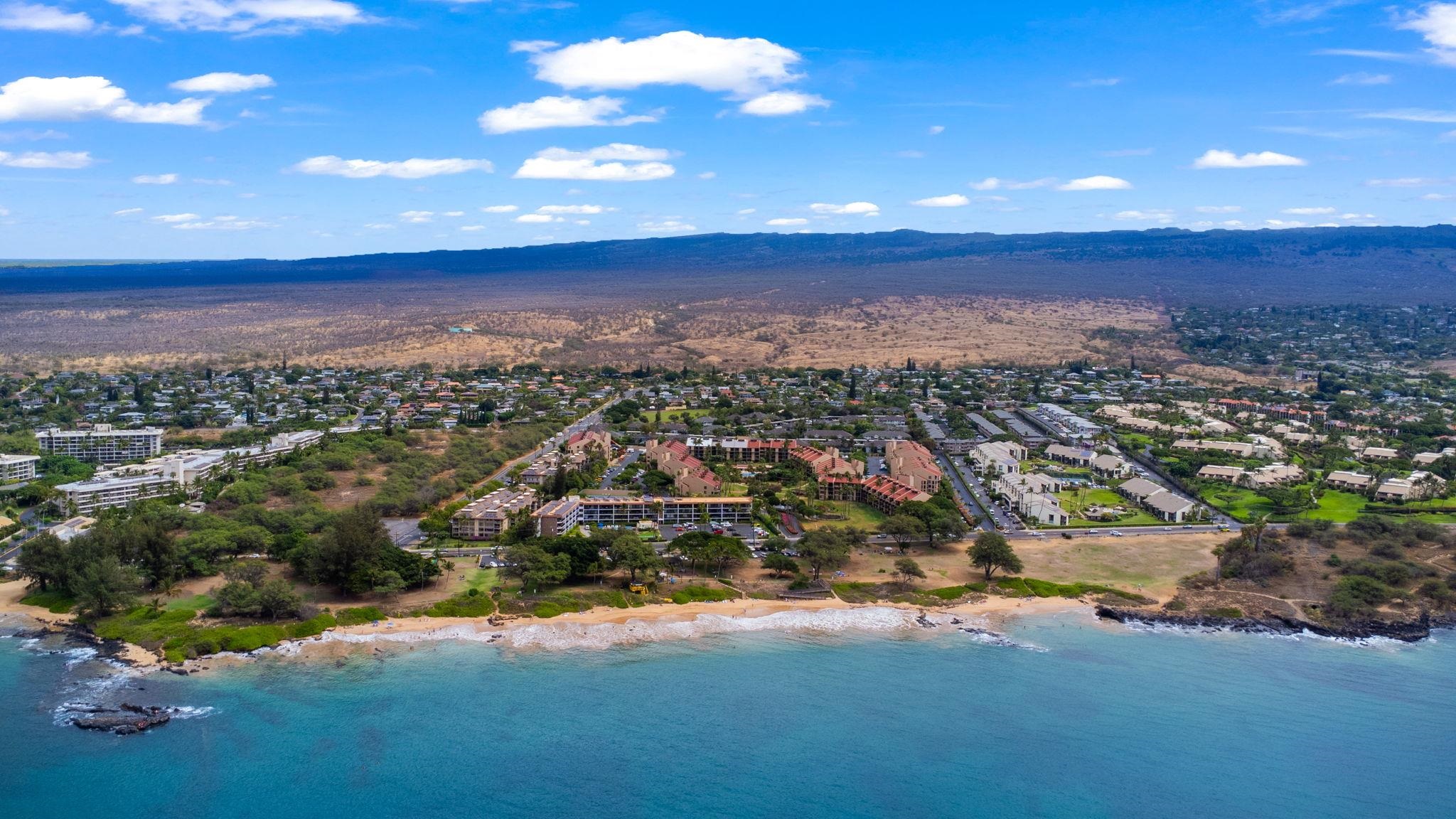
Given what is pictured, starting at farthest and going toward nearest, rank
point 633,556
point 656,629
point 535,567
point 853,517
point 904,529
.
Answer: point 853,517 → point 904,529 → point 633,556 → point 535,567 → point 656,629

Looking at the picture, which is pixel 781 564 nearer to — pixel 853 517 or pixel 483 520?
pixel 853 517

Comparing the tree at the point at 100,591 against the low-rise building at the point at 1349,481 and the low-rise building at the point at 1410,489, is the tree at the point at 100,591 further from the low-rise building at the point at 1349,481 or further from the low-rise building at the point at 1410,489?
the low-rise building at the point at 1349,481

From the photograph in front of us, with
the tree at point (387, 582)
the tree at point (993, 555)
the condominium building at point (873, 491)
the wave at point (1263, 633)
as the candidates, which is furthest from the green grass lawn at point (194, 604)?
the wave at point (1263, 633)

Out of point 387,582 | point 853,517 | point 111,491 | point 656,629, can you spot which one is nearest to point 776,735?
point 656,629

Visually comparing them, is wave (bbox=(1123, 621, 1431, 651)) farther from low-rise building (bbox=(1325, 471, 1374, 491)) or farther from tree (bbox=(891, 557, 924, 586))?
low-rise building (bbox=(1325, 471, 1374, 491))

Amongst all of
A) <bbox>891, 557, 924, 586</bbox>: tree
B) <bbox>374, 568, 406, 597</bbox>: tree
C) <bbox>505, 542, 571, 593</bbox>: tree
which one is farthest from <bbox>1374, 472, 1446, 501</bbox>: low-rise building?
<bbox>374, 568, 406, 597</bbox>: tree

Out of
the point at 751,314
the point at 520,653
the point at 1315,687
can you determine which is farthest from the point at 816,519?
the point at 751,314
